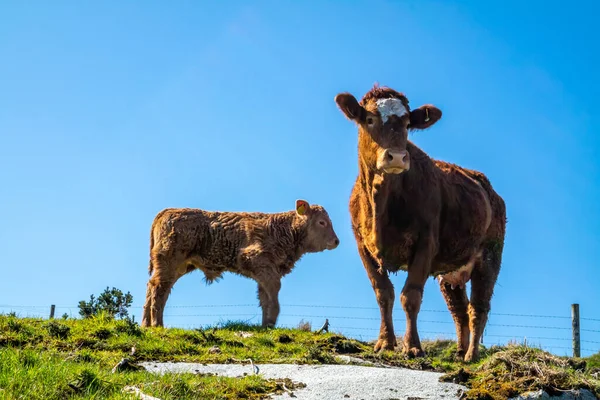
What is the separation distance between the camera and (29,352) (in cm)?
774

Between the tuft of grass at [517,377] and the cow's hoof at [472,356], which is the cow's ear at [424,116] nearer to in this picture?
the cow's hoof at [472,356]

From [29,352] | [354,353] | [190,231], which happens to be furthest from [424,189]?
[190,231]

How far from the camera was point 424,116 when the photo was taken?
449 inches

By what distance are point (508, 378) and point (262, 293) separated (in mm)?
9203

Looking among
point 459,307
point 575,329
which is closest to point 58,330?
point 459,307

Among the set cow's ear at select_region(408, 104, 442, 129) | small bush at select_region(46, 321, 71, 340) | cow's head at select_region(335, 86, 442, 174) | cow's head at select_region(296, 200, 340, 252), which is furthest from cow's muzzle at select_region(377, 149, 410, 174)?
cow's head at select_region(296, 200, 340, 252)

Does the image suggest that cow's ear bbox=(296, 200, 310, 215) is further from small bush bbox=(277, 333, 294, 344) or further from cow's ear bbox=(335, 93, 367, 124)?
cow's ear bbox=(335, 93, 367, 124)

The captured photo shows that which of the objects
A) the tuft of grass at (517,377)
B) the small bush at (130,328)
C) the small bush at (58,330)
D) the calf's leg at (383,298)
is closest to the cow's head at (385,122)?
the calf's leg at (383,298)

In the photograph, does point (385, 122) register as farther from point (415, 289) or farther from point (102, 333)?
point (102, 333)

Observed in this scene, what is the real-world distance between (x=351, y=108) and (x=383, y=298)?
8.82 feet

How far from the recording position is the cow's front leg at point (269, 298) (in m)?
16.4

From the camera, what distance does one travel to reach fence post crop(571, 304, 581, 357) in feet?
67.5

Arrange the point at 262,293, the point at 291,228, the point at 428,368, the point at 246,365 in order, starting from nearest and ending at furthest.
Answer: the point at 246,365 → the point at 428,368 → the point at 262,293 → the point at 291,228

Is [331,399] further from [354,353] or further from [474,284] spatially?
[474,284]
